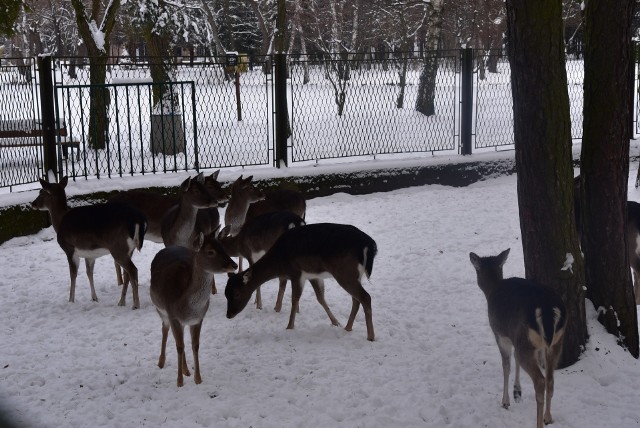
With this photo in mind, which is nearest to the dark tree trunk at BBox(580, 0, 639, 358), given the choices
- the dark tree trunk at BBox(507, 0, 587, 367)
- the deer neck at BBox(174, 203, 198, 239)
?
the dark tree trunk at BBox(507, 0, 587, 367)

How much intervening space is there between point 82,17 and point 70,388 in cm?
926

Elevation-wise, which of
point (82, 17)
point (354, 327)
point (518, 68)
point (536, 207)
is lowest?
point (354, 327)

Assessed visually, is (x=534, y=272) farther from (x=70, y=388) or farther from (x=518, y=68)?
(x=70, y=388)

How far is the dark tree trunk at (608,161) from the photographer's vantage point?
6.02 metres

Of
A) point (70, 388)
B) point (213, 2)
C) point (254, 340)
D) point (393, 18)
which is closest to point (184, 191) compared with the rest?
point (254, 340)

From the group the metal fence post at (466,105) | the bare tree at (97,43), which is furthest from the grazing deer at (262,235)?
the metal fence post at (466,105)

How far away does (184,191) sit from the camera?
26.2 feet

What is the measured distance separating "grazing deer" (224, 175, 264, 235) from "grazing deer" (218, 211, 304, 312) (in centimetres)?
116

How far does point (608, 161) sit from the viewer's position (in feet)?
19.9

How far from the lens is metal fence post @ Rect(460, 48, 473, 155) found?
1359 centimetres

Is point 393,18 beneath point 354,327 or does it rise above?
above

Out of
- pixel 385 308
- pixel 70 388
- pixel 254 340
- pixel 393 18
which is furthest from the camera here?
pixel 393 18

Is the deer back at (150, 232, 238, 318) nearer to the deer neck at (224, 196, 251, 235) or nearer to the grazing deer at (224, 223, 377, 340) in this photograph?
the grazing deer at (224, 223, 377, 340)

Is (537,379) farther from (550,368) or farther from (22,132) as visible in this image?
(22,132)
